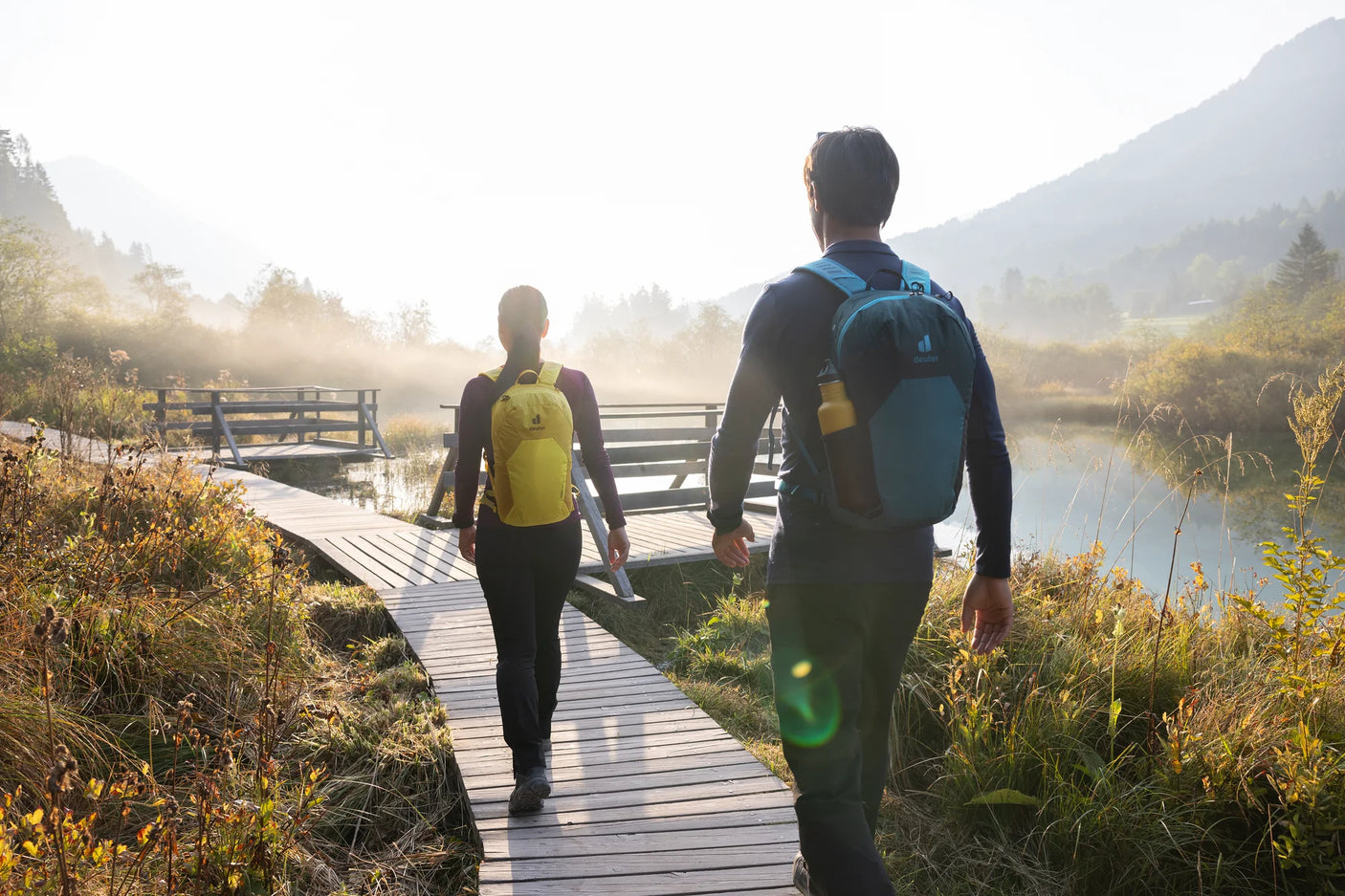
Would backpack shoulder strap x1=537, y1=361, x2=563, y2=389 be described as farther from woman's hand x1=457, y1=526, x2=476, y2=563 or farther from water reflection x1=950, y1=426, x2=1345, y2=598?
water reflection x1=950, y1=426, x2=1345, y2=598

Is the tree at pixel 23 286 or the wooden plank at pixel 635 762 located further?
the tree at pixel 23 286

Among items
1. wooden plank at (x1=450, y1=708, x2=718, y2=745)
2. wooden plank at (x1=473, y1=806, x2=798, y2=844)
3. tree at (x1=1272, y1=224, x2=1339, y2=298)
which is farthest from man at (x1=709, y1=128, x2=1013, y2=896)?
tree at (x1=1272, y1=224, x2=1339, y2=298)

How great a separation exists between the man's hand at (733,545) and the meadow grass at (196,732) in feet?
4.29

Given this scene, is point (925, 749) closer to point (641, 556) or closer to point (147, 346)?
point (641, 556)

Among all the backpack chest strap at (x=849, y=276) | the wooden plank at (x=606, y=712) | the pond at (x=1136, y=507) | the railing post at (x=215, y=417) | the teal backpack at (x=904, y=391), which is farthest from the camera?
the railing post at (x=215, y=417)

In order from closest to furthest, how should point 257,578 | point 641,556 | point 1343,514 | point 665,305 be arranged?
point 257,578 < point 641,556 < point 1343,514 < point 665,305

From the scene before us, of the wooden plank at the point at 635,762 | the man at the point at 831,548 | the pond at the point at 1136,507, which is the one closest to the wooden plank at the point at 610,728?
the wooden plank at the point at 635,762

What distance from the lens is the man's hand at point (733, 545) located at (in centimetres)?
187

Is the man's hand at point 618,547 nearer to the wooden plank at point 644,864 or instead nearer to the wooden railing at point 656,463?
the wooden plank at point 644,864

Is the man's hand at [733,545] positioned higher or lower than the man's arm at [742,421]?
lower

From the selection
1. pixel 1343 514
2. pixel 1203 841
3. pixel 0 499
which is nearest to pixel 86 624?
pixel 0 499

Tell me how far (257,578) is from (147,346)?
33.4 meters

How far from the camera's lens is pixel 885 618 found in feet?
5.82

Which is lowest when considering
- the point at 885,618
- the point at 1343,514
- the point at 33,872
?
the point at 1343,514
